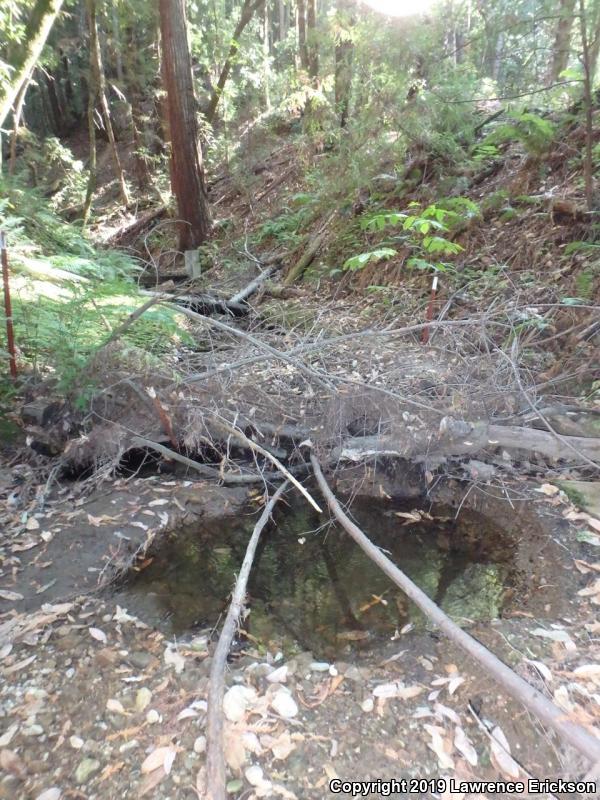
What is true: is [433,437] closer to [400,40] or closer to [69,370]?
[69,370]

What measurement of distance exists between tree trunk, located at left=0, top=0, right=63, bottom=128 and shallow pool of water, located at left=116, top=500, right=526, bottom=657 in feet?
23.3

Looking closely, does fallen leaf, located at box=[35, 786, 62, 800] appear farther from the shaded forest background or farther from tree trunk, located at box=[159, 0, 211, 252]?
tree trunk, located at box=[159, 0, 211, 252]

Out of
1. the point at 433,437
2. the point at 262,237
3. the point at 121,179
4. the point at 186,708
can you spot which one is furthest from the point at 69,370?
the point at 121,179

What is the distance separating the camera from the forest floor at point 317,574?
7.02ft

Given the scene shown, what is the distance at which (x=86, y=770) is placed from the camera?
6.75ft

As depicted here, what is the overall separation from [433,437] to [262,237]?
7795 millimetres

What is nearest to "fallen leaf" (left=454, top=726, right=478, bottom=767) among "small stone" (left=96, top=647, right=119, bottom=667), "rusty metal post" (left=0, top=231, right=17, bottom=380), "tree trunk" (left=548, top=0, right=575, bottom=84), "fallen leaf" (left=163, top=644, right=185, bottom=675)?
"fallen leaf" (left=163, top=644, right=185, bottom=675)

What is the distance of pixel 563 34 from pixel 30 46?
7.40m

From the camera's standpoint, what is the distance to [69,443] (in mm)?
4262

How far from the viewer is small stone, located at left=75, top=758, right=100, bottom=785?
2023 mm

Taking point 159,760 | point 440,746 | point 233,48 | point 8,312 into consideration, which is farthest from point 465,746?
point 233,48

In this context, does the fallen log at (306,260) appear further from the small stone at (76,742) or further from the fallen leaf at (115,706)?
the small stone at (76,742)

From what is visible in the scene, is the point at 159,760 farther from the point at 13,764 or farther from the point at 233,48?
the point at 233,48

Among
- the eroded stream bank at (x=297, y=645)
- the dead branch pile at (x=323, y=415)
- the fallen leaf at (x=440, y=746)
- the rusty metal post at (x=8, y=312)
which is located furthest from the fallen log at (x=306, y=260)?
the fallen leaf at (x=440, y=746)
